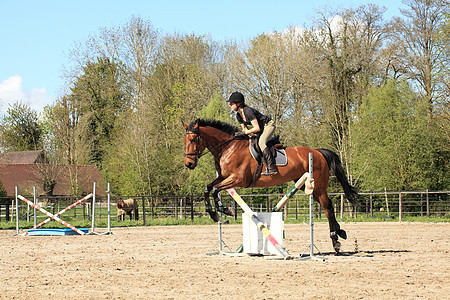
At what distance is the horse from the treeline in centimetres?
2018

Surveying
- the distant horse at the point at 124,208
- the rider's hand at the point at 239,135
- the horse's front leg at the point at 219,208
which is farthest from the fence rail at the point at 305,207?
the horse's front leg at the point at 219,208

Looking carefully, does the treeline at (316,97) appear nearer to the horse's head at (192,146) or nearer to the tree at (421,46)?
the tree at (421,46)

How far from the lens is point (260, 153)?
10469mm

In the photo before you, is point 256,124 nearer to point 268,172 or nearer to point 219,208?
point 268,172

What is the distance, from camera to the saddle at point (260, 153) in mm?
10461

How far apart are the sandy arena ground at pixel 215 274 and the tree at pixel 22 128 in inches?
2008

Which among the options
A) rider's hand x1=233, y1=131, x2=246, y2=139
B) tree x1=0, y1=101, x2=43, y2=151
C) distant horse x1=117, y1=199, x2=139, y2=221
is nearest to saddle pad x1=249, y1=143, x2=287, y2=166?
rider's hand x1=233, y1=131, x2=246, y2=139

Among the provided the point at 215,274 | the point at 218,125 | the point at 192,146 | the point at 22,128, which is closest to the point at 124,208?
the point at 218,125

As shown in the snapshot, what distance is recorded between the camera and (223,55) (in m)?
42.5

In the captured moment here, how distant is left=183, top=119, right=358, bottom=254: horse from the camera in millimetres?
10266

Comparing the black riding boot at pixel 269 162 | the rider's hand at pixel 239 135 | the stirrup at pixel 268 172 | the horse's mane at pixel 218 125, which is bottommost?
the stirrup at pixel 268 172

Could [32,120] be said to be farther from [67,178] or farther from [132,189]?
[132,189]

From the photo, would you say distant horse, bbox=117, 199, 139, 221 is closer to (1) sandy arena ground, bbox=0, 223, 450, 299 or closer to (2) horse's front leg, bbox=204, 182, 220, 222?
(1) sandy arena ground, bbox=0, 223, 450, 299

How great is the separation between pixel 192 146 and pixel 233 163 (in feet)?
2.78
